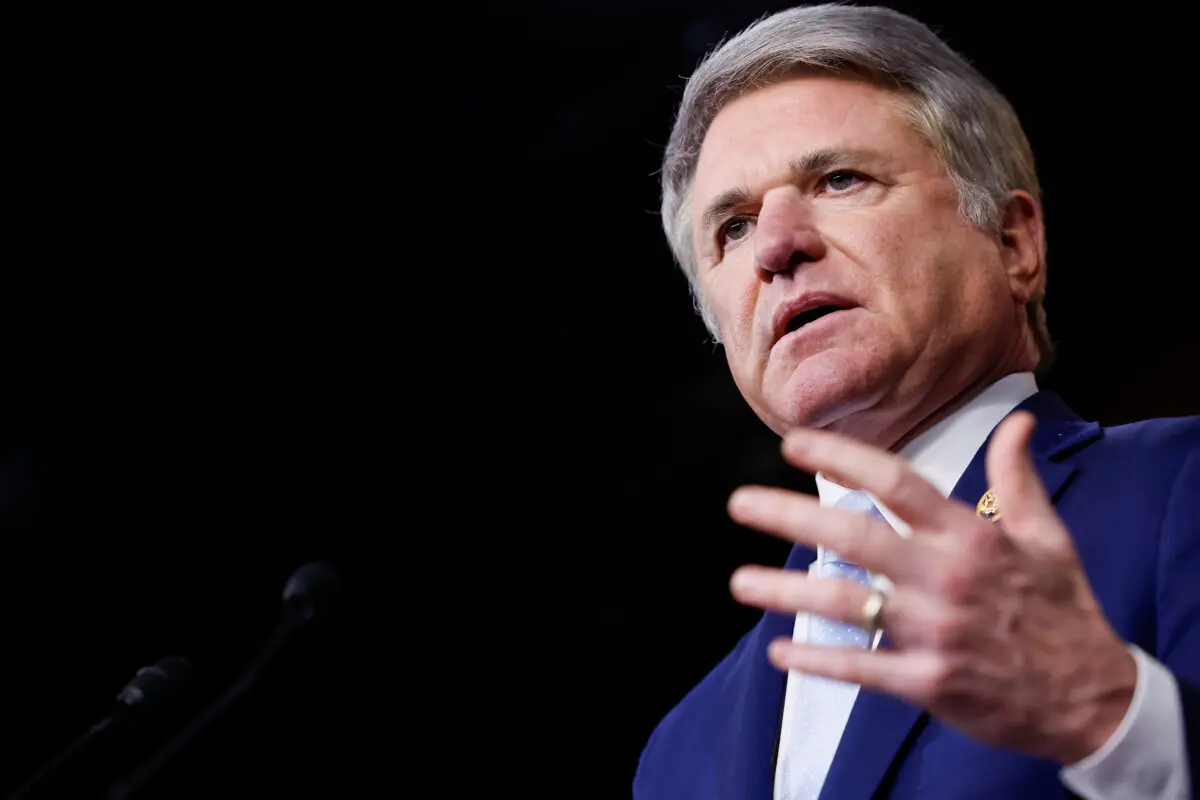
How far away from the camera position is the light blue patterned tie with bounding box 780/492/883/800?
1.26 metres

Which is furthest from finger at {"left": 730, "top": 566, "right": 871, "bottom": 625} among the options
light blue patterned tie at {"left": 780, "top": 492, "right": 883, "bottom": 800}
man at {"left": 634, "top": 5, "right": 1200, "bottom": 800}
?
light blue patterned tie at {"left": 780, "top": 492, "right": 883, "bottom": 800}

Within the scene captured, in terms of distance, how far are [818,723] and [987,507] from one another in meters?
0.34

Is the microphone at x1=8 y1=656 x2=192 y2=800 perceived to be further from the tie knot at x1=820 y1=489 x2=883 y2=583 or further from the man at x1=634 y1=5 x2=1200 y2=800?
the tie knot at x1=820 y1=489 x2=883 y2=583

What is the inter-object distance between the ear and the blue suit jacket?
0.24m

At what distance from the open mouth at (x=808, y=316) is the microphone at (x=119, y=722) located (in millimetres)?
995

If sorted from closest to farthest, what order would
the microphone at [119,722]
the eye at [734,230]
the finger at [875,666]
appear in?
the finger at [875,666]
the microphone at [119,722]
the eye at [734,230]

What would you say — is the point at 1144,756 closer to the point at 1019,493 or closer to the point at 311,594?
the point at 1019,493

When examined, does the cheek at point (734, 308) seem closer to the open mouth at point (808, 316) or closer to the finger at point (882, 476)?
the open mouth at point (808, 316)

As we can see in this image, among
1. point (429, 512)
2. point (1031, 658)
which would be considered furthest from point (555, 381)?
point (1031, 658)

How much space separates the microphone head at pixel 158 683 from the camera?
1443 millimetres

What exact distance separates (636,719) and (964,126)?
162cm

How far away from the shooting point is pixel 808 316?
152 cm

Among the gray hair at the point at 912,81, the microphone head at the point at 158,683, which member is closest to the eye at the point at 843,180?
the gray hair at the point at 912,81

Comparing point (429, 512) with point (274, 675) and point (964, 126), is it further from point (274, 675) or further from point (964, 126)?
point (964, 126)
